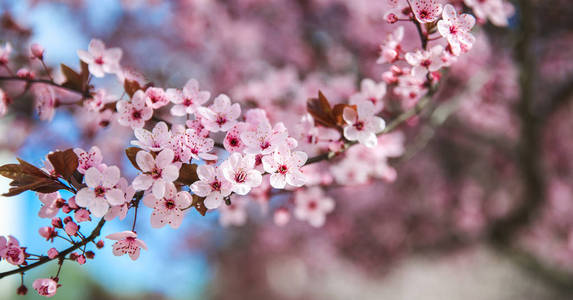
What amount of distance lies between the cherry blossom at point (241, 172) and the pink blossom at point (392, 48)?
0.49m

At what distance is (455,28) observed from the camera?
2.94ft

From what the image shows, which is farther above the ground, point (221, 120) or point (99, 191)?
point (221, 120)

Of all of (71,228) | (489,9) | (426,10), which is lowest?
(71,228)

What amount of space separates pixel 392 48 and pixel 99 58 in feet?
2.82

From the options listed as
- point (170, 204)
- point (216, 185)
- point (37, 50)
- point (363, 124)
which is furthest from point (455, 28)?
point (37, 50)

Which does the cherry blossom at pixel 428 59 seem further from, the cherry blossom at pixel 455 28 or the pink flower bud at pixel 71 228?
the pink flower bud at pixel 71 228

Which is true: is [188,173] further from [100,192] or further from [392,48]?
[392,48]

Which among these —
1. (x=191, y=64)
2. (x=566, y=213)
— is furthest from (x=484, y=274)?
(x=191, y=64)

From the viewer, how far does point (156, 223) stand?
82cm

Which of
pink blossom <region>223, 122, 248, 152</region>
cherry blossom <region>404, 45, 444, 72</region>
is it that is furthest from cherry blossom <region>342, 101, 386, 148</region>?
pink blossom <region>223, 122, 248, 152</region>

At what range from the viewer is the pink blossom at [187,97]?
3.07ft

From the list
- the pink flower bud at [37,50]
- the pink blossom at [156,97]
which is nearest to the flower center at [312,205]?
the pink blossom at [156,97]

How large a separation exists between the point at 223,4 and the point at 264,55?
0.57 meters

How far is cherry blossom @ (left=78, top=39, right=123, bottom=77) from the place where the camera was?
3.39ft
